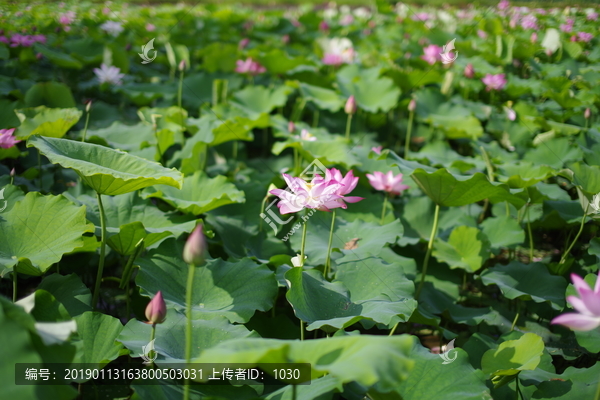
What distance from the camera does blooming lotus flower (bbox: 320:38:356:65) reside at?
148 inches

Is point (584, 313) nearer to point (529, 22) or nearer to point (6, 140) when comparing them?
point (6, 140)

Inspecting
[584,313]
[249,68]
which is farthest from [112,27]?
[584,313]

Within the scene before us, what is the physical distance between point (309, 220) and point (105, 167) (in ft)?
2.88

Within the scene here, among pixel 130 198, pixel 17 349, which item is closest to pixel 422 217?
pixel 130 198

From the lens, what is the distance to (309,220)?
2.01m

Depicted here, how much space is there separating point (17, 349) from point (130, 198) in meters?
1.12

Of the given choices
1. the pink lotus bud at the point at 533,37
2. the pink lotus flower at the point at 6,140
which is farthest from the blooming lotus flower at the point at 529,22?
the pink lotus flower at the point at 6,140

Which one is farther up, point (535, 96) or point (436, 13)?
point (436, 13)

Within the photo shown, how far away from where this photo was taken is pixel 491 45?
151 inches

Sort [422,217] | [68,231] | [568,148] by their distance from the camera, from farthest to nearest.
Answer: [568,148] → [422,217] → [68,231]

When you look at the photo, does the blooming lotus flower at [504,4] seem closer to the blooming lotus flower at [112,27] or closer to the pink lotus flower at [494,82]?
the pink lotus flower at [494,82]

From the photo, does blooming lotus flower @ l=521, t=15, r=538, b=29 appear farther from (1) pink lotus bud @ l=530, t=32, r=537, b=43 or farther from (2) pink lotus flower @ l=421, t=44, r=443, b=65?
(2) pink lotus flower @ l=421, t=44, r=443, b=65

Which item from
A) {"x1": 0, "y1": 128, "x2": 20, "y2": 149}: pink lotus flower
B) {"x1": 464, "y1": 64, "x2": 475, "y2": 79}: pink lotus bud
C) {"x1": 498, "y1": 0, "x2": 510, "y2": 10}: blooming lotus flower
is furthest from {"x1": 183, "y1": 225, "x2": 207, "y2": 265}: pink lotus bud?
{"x1": 498, "y1": 0, "x2": 510, "y2": 10}: blooming lotus flower

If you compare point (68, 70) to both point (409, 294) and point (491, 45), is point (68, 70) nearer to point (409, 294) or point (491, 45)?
point (409, 294)
